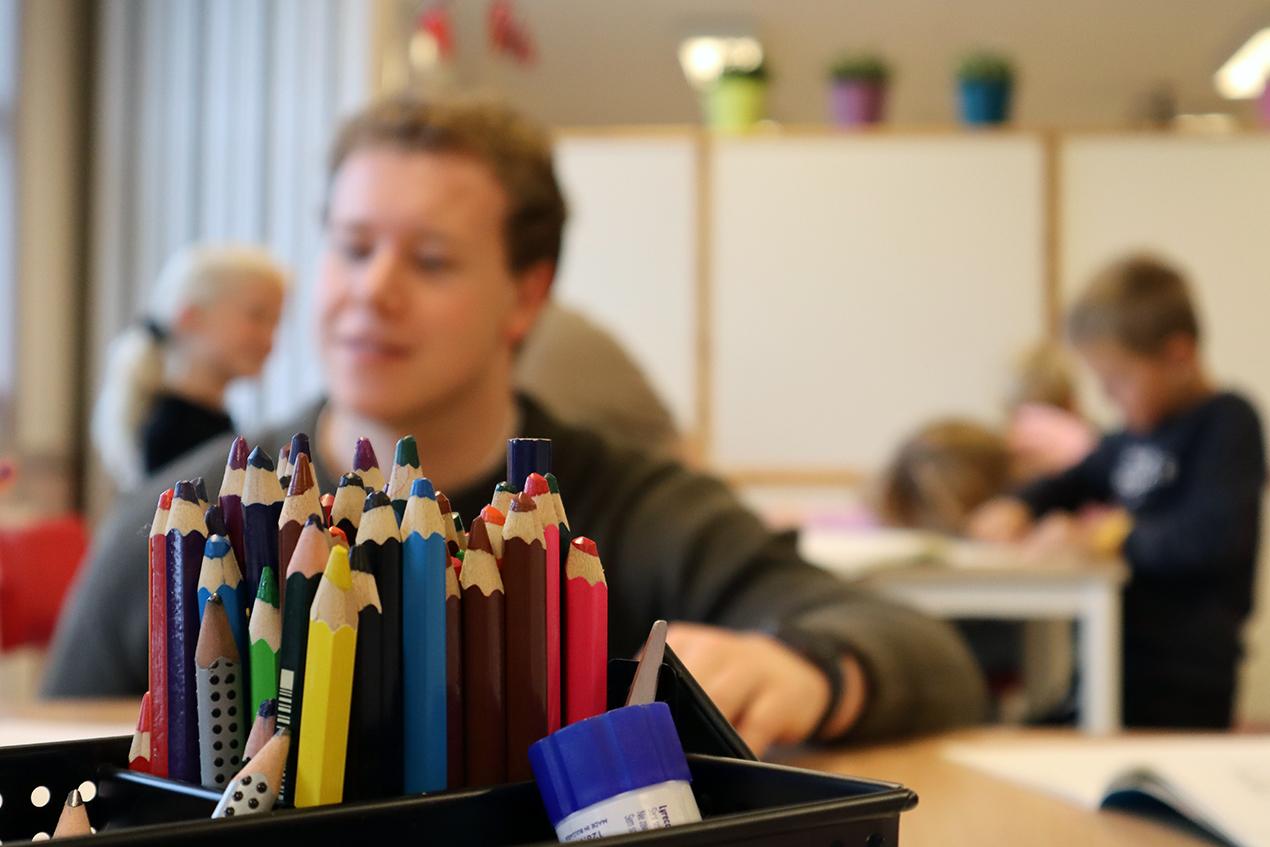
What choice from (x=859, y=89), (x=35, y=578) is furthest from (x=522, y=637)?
(x=859, y=89)

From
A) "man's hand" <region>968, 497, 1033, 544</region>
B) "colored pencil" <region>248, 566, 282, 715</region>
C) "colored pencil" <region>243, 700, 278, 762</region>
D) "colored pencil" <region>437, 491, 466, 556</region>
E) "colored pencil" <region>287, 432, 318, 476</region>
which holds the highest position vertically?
"colored pencil" <region>287, 432, 318, 476</region>

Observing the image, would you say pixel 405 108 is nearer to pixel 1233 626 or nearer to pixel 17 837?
pixel 17 837

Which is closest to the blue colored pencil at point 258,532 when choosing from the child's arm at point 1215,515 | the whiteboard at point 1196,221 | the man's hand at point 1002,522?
the child's arm at point 1215,515

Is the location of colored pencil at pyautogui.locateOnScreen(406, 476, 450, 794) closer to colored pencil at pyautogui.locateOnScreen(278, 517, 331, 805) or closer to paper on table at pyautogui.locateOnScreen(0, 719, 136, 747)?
colored pencil at pyautogui.locateOnScreen(278, 517, 331, 805)

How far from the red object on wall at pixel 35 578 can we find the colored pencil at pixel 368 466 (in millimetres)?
1049

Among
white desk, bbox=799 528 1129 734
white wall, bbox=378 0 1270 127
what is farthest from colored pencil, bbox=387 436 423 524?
white wall, bbox=378 0 1270 127

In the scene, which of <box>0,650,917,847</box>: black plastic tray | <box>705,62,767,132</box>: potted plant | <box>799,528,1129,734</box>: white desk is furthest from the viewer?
<box>705,62,767,132</box>: potted plant

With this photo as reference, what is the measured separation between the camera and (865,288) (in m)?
3.44

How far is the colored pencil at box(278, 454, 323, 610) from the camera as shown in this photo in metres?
0.29

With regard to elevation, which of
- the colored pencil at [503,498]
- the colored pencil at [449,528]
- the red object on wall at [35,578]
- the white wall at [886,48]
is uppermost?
the white wall at [886,48]

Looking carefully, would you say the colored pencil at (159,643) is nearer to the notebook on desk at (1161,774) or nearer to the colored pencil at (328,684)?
the colored pencil at (328,684)

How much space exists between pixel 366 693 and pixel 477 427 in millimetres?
644

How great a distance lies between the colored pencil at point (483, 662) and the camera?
0.95ft

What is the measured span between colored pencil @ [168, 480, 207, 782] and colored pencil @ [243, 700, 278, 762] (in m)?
0.02
